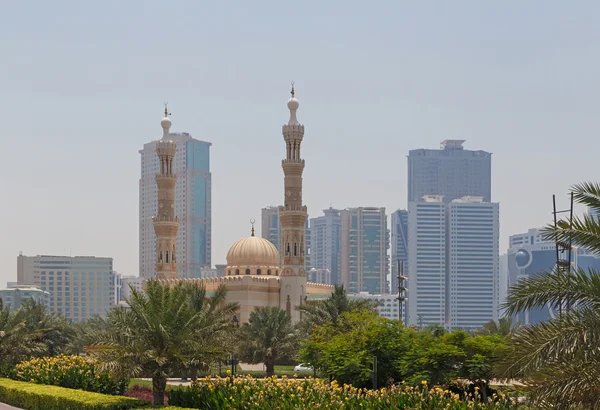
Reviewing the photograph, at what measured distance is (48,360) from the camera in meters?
31.3

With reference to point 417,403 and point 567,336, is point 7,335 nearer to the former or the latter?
point 417,403

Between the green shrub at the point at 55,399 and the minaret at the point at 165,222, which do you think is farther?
the minaret at the point at 165,222

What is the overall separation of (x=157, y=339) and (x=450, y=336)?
8.36 metres

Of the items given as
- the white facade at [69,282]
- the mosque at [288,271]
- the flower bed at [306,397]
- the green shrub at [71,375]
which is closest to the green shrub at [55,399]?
the green shrub at [71,375]

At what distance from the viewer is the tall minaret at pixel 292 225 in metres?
60.8

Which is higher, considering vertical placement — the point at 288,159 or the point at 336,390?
the point at 288,159

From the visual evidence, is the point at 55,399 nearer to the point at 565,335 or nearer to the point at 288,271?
the point at 565,335

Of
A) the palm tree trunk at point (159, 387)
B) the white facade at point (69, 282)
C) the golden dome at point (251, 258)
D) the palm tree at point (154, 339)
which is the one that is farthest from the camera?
the white facade at point (69, 282)

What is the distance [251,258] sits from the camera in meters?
65.2

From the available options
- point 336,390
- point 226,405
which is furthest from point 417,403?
point 226,405

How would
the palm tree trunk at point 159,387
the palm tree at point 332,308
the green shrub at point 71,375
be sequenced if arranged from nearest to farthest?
the palm tree trunk at point 159,387
the green shrub at point 71,375
the palm tree at point 332,308

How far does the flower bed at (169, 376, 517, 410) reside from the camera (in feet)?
58.7

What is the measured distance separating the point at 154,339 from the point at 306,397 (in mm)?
5293

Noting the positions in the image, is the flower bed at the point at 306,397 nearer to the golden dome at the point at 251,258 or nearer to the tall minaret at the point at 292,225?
the tall minaret at the point at 292,225
